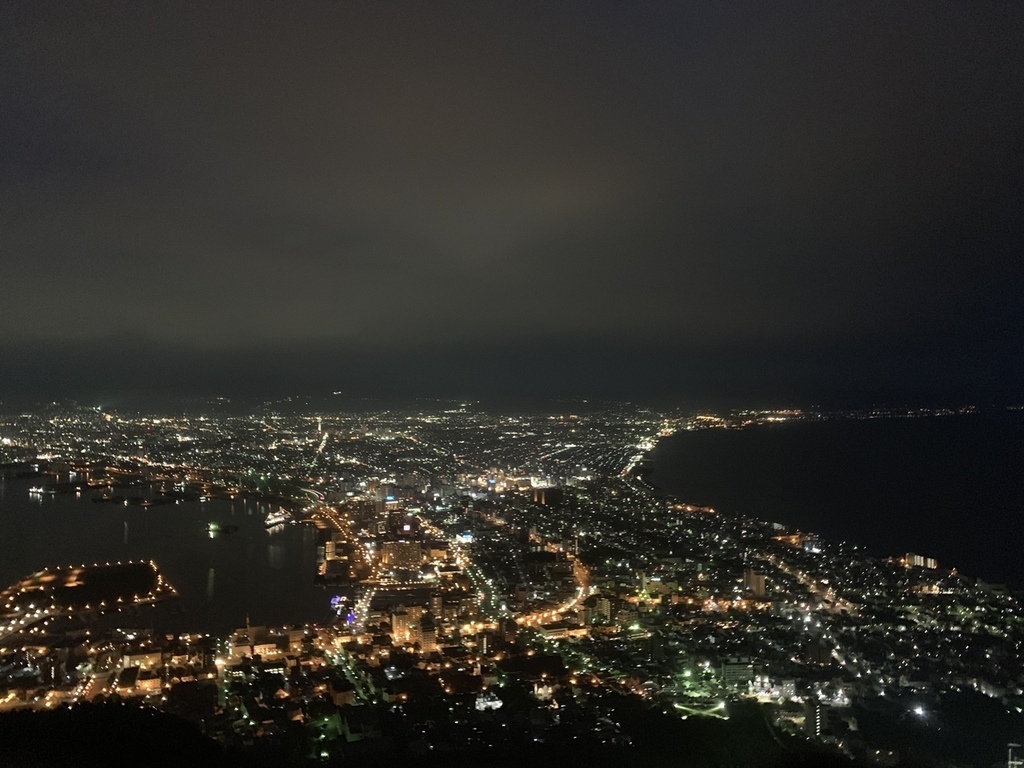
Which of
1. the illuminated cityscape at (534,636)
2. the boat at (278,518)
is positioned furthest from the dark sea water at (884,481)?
the boat at (278,518)

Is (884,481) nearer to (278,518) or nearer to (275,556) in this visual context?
(278,518)

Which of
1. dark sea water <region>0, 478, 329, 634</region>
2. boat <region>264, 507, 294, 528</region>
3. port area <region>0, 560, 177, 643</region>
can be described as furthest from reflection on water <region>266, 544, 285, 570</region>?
boat <region>264, 507, 294, 528</region>

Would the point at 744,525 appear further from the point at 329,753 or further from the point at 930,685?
the point at 329,753

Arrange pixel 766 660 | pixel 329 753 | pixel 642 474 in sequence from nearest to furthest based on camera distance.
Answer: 1. pixel 329 753
2. pixel 766 660
3. pixel 642 474

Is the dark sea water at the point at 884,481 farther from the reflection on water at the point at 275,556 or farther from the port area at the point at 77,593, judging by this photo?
the port area at the point at 77,593

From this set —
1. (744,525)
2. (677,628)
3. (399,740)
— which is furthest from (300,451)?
(399,740)

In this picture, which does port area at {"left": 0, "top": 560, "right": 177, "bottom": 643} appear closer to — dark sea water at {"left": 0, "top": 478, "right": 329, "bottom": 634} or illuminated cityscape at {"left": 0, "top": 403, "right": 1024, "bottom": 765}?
illuminated cityscape at {"left": 0, "top": 403, "right": 1024, "bottom": 765}

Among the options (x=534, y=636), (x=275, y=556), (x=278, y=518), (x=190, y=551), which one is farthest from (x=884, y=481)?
(x=190, y=551)
